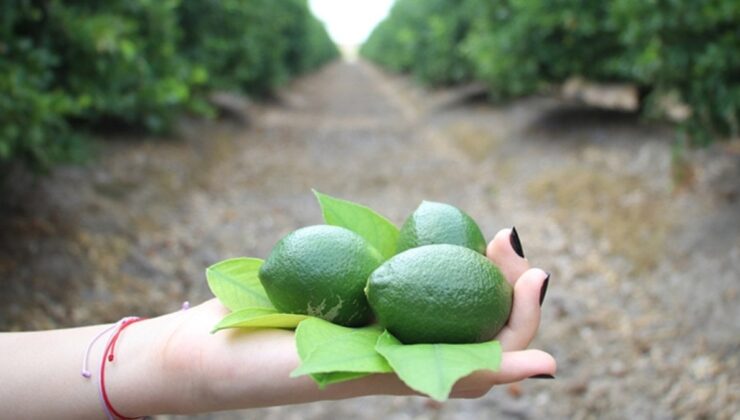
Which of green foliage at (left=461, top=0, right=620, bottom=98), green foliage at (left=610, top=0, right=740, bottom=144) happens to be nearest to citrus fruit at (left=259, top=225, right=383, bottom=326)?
green foliage at (left=610, top=0, right=740, bottom=144)

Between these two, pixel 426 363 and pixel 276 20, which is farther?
pixel 276 20

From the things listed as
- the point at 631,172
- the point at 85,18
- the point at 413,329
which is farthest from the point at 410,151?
the point at 413,329

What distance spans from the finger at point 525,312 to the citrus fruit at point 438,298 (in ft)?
0.09

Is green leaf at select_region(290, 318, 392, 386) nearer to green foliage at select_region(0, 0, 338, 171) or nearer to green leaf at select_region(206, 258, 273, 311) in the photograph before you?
green leaf at select_region(206, 258, 273, 311)

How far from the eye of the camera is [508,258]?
6.16 ft

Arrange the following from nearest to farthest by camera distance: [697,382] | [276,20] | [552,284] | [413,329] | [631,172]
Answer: [413,329] → [697,382] → [552,284] → [631,172] → [276,20]

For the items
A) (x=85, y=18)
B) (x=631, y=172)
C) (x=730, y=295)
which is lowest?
(x=730, y=295)

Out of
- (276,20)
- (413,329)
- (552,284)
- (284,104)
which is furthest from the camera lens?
(284,104)

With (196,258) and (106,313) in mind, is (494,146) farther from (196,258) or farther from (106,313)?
(106,313)

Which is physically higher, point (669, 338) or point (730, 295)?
point (730, 295)

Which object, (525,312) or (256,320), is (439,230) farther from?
(256,320)

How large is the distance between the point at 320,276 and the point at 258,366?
294mm

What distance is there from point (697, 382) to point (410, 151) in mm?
7718

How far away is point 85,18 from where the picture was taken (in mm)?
5047
